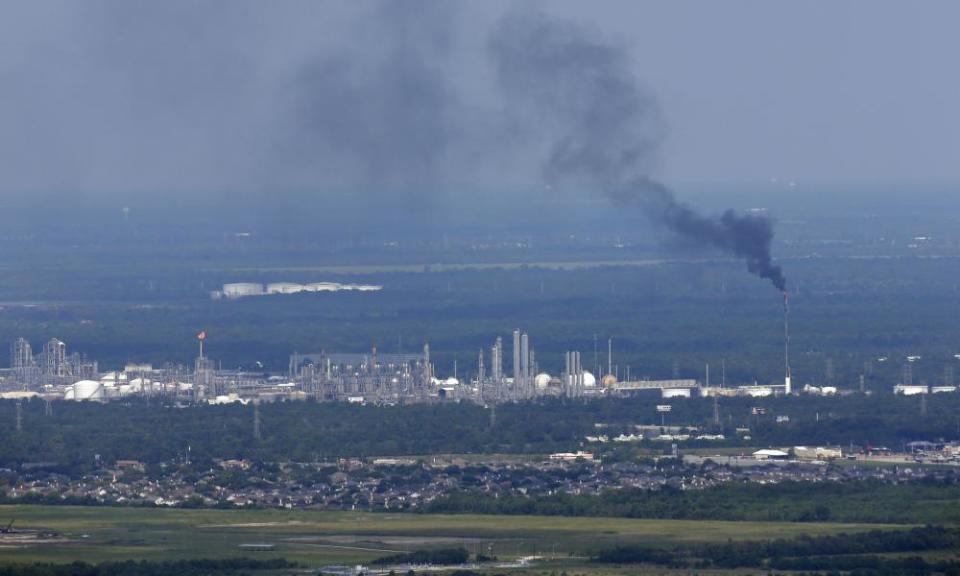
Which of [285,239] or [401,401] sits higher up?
[285,239]

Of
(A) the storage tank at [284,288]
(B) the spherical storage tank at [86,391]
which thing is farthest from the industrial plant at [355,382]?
(A) the storage tank at [284,288]

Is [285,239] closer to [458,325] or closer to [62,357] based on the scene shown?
[458,325]

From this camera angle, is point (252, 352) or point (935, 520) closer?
point (935, 520)

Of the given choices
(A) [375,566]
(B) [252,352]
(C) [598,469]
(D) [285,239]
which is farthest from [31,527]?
(D) [285,239]

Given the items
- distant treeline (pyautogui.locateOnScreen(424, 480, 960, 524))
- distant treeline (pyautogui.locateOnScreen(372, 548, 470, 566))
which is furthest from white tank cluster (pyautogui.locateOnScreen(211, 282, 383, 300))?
distant treeline (pyautogui.locateOnScreen(372, 548, 470, 566))

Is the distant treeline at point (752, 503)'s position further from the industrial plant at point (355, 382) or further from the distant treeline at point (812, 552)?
the industrial plant at point (355, 382)

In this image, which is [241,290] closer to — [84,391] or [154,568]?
[84,391]
